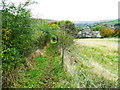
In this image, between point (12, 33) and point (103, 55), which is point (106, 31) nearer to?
point (103, 55)

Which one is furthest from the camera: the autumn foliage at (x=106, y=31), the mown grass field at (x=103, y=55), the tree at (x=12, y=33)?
the autumn foliage at (x=106, y=31)

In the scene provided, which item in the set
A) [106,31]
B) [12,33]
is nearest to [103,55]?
[106,31]

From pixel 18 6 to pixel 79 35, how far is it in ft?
12.3

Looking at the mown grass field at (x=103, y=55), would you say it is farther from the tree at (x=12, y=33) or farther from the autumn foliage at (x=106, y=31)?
the tree at (x=12, y=33)

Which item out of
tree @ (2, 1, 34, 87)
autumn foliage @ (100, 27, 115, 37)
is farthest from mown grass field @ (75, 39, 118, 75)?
tree @ (2, 1, 34, 87)

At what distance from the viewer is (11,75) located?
2.65m

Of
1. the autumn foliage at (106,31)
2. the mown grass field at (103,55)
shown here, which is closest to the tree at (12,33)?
the mown grass field at (103,55)

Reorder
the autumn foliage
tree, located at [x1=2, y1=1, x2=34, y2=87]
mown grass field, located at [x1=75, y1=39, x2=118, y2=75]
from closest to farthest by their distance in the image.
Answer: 1. tree, located at [x1=2, y1=1, x2=34, y2=87]
2. mown grass field, located at [x1=75, y1=39, x2=118, y2=75]
3. the autumn foliage

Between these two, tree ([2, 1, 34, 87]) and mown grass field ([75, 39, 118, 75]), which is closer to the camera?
tree ([2, 1, 34, 87])

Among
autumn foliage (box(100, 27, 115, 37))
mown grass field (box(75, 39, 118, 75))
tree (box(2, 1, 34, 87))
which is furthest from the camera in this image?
autumn foliage (box(100, 27, 115, 37))

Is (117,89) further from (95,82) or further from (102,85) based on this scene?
(95,82)

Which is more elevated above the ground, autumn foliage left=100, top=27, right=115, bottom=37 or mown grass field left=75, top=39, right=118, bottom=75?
autumn foliage left=100, top=27, right=115, bottom=37

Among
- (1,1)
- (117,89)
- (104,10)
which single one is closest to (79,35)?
(104,10)

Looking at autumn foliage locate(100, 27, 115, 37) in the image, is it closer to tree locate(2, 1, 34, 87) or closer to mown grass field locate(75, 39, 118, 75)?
mown grass field locate(75, 39, 118, 75)
